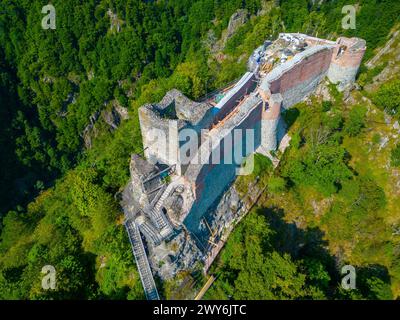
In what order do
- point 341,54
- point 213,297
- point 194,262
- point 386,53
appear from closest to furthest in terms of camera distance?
point 213,297
point 194,262
point 341,54
point 386,53

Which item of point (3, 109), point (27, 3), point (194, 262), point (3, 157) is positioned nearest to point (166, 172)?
point (194, 262)

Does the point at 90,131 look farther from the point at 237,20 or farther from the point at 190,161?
the point at 190,161

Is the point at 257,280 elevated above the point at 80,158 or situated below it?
above

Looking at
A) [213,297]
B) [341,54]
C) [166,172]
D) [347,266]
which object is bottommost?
[347,266]

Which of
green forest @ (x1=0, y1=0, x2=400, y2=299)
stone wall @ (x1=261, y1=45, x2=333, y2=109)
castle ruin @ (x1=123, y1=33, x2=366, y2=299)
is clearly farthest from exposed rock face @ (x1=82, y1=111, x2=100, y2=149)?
stone wall @ (x1=261, y1=45, x2=333, y2=109)

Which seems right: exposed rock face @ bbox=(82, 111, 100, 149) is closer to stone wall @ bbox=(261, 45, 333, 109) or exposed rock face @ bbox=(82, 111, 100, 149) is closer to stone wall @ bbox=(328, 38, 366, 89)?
stone wall @ bbox=(261, 45, 333, 109)

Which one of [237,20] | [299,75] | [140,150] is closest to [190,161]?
[140,150]

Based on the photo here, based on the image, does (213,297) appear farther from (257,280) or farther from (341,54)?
(341,54)

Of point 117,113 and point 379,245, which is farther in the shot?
point 117,113
